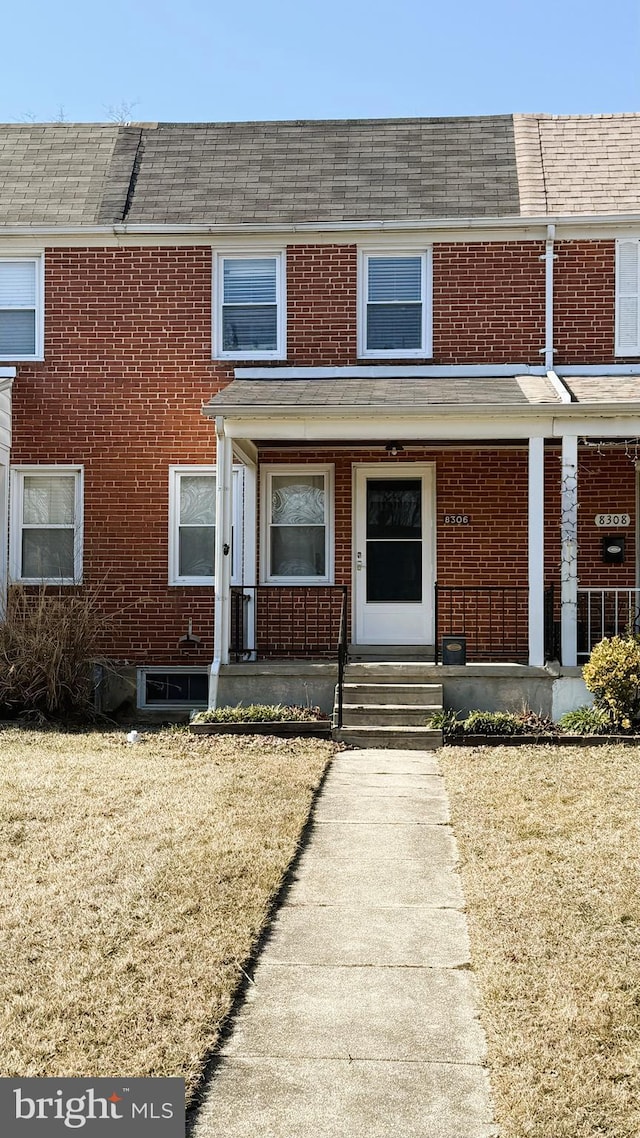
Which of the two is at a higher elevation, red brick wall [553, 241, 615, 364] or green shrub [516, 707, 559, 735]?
red brick wall [553, 241, 615, 364]

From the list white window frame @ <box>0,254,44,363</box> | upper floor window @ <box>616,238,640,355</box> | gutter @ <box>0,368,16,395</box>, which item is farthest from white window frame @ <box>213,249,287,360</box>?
upper floor window @ <box>616,238,640,355</box>

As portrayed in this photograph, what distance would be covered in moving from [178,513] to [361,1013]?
973 centimetres

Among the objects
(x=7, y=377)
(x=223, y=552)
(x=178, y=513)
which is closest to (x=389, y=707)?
(x=223, y=552)

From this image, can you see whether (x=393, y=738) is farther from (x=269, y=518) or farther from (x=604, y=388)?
(x=604, y=388)

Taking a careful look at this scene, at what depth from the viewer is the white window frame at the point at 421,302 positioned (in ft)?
44.2

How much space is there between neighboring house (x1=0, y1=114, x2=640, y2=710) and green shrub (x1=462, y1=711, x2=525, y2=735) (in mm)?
2600

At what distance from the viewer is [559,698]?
443 inches

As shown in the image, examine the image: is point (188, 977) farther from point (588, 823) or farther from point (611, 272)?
point (611, 272)

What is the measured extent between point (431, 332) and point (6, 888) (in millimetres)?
9502

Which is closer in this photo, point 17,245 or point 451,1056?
point 451,1056

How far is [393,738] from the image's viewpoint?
10.6 metres

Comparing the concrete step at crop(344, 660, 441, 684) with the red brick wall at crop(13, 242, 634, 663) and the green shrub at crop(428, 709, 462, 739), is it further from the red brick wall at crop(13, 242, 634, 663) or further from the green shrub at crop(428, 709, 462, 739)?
the red brick wall at crop(13, 242, 634, 663)

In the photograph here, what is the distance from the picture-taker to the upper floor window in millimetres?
13367

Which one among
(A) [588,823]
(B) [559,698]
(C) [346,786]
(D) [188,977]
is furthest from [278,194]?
(D) [188,977]
